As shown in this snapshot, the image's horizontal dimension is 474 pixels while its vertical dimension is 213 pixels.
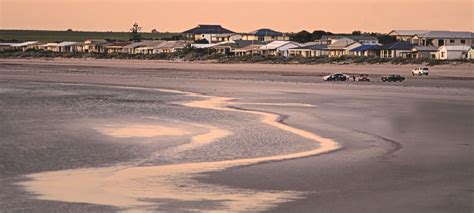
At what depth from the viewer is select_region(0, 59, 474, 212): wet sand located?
12891 millimetres

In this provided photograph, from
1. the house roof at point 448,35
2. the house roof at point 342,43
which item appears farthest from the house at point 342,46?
the house roof at point 448,35

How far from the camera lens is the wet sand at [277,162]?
12891mm

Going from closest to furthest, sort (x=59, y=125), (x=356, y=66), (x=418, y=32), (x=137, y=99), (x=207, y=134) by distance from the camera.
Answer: (x=207, y=134) < (x=59, y=125) < (x=137, y=99) < (x=356, y=66) < (x=418, y=32)

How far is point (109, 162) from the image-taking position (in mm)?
17312

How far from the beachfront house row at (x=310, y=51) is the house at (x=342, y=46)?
2.43 ft

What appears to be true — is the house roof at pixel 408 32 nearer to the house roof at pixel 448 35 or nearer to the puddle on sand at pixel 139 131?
the house roof at pixel 448 35

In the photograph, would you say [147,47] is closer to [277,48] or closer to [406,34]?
[277,48]

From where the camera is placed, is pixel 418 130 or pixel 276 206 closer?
pixel 276 206

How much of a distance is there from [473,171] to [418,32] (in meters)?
88.8

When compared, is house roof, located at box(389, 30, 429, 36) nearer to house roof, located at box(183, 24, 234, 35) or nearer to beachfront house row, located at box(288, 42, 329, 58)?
beachfront house row, located at box(288, 42, 329, 58)

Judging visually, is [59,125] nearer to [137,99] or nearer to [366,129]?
[366,129]

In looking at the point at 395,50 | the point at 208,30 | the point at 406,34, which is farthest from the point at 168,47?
the point at 395,50

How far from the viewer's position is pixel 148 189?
1401 centimetres

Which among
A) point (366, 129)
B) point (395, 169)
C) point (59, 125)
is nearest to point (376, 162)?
point (395, 169)
